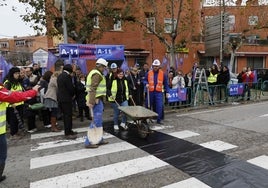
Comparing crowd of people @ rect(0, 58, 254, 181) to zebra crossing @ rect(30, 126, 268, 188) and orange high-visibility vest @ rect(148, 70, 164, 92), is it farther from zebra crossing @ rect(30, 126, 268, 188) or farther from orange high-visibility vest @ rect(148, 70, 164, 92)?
zebra crossing @ rect(30, 126, 268, 188)

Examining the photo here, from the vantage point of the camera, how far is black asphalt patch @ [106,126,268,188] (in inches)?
204

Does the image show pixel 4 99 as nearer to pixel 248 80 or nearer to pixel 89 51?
pixel 89 51

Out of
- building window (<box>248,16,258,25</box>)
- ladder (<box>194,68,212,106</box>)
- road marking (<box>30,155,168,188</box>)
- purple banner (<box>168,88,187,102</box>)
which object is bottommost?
road marking (<box>30,155,168,188</box>)

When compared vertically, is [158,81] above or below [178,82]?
above

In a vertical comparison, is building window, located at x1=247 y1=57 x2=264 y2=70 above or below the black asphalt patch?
above

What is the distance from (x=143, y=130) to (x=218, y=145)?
1909mm

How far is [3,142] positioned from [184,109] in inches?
348

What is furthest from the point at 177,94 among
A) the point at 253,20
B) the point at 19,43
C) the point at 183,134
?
the point at 19,43

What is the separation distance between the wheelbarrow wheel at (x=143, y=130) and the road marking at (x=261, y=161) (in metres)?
2.69

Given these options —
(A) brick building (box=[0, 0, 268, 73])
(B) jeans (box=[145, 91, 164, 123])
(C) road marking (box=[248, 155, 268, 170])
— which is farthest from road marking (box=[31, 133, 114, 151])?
(A) brick building (box=[0, 0, 268, 73])

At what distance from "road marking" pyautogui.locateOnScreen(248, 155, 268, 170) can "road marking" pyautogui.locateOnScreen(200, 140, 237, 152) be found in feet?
2.68

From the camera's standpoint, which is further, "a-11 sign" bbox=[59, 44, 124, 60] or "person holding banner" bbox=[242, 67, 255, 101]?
"person holding banner" bbox=[242, 67, 255, 101]

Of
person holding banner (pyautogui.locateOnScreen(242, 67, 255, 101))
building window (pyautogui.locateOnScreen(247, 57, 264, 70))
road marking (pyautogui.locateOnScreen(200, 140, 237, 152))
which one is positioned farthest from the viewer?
building window (pyautogui.locateOnScreen(247, 57, 264, 70))

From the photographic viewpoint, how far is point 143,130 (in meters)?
8.04
